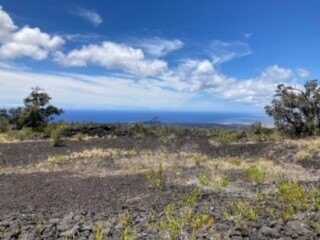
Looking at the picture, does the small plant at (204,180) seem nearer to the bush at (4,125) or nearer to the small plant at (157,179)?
the small plant at (157,179)

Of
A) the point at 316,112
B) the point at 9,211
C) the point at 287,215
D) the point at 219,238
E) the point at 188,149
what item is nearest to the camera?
the point at 219,238

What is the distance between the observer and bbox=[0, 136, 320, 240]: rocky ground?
277 inches

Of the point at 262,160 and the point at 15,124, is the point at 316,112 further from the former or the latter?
the point at 15,124

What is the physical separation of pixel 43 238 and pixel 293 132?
1845cm

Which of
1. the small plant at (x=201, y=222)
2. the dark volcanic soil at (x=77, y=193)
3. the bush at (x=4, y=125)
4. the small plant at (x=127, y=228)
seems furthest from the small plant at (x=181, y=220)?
the bush at (x=4, y=125)

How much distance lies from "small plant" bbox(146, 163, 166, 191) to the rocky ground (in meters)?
0.03

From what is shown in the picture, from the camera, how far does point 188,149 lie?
63.3 feet

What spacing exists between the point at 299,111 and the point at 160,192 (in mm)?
14609

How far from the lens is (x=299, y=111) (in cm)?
2331

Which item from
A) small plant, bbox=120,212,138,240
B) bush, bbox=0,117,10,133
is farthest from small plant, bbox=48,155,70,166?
bush, bbox=0,117,10,133

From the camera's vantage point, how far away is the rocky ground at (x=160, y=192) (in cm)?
702

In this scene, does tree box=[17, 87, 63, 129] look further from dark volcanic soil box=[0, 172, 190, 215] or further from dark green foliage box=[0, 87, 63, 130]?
dark volcanic soil box=[0, 172, 190, 215]

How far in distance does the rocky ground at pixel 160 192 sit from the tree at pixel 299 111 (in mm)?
4227

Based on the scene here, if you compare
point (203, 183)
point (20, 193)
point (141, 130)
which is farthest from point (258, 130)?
point (20, 193)
